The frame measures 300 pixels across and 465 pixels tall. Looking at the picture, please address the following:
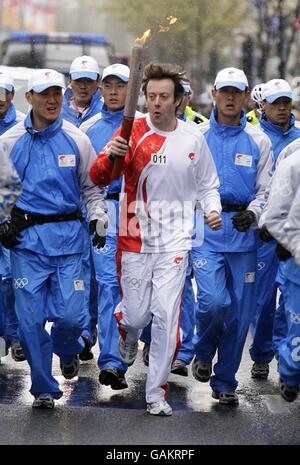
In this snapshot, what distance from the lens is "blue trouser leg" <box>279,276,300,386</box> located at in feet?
26.8

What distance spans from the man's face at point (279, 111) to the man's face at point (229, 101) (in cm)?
126

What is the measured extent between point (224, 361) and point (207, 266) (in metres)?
0.67

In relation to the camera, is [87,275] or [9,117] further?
[9,117]

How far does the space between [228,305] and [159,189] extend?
3.75 ft

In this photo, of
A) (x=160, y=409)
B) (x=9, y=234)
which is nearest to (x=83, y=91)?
(x=9, y=234)

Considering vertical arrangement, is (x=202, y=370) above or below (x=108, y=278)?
below

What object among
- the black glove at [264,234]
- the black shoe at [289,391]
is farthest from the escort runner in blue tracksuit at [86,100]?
the black shoe at [289,391]

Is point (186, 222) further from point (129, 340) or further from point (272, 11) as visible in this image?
point (272, 11)

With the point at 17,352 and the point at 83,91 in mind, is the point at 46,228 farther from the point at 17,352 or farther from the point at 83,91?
the point at 83,91

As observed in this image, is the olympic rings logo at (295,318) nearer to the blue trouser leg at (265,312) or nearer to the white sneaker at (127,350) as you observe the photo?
the white sneaker at (127,350)

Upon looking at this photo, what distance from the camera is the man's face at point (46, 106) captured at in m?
9.13

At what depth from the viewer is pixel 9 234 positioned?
891 cm

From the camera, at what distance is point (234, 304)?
9.55m

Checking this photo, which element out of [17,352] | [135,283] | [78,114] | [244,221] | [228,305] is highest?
[78,114]
